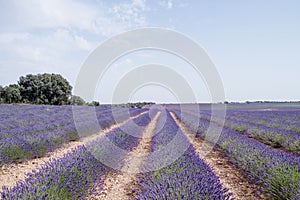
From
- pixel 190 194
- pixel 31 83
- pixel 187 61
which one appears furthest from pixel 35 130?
pixel 31 83

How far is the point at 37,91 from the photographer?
126 ft

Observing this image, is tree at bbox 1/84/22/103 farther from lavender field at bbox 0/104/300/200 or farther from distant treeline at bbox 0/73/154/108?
lavender field at bbox 0/104/300/200

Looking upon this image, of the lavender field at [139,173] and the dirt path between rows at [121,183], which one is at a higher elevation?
the lavender field at [139,173]

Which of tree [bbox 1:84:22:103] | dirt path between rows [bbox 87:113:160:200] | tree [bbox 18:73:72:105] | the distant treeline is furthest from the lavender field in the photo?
tree [bbox 1:84:22:103]

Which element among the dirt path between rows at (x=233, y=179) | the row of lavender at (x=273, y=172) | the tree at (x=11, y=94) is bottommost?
the dirt path between rows at (x=233, y=179)

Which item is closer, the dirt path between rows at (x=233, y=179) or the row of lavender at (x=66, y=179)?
the row of lavender at (x=66, y=179)

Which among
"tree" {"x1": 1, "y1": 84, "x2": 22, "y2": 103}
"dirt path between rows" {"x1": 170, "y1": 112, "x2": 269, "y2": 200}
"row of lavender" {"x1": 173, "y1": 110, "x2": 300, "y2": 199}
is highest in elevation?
"tree" {"x1": 1, "y1": 84, "x2": 22, "y2": 103}

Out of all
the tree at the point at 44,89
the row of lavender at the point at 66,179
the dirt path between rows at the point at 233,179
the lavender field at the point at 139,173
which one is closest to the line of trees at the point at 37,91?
the tree at the point at 44,89

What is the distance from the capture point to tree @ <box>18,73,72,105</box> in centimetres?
A: 3831

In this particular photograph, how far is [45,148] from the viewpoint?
19.2 feet

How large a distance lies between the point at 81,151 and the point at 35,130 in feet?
13.4

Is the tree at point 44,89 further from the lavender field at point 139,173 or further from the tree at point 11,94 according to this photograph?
the lavender field at point 139,173

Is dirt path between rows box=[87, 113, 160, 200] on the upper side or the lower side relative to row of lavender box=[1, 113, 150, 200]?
lower

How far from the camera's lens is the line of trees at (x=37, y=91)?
38.3 metres
